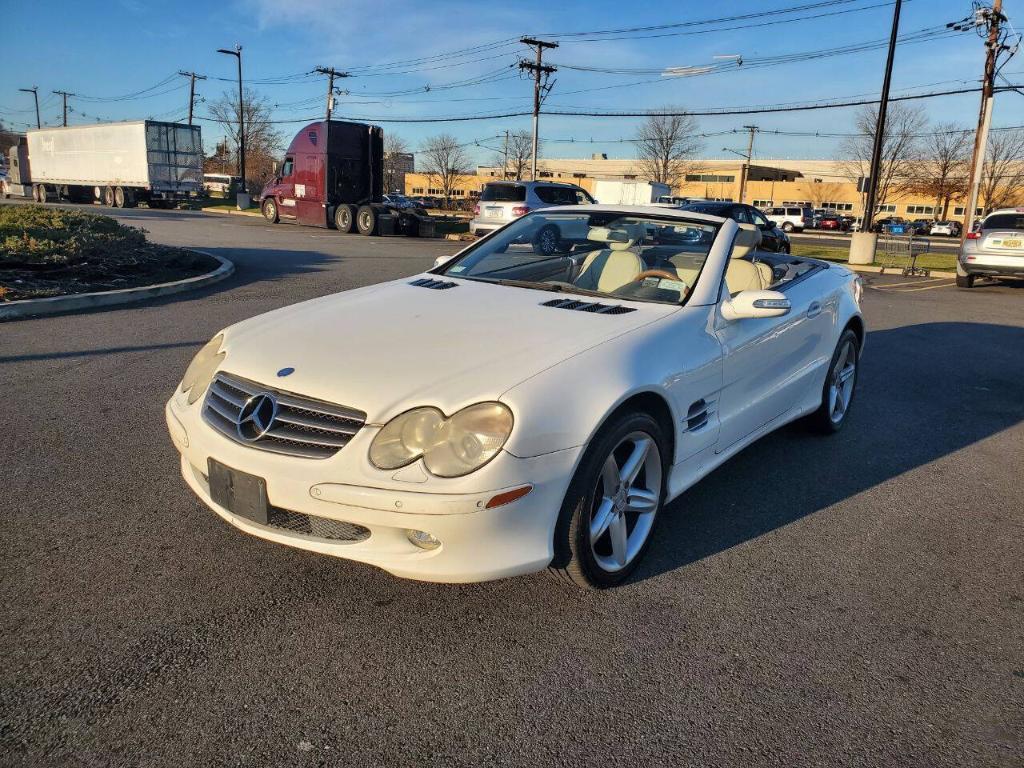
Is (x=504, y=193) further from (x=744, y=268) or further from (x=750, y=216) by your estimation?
(x=744, y=268)

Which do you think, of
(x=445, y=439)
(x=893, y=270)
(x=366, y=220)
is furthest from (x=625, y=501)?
(x=366, y=220)

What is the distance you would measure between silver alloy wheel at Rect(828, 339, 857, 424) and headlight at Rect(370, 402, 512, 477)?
325cm

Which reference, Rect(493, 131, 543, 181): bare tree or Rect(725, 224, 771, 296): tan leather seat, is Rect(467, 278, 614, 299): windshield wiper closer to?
Rect(725, 224, 771, 296): tan leather seat

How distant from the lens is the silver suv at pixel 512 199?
68.7ft

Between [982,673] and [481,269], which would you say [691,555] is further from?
[481,269]

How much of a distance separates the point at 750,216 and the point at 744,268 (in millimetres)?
16110

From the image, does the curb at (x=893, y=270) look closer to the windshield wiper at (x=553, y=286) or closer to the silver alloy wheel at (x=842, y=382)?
the silver alloy wheel at (x=842, y=382)

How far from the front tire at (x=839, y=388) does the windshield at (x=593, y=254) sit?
1505mm

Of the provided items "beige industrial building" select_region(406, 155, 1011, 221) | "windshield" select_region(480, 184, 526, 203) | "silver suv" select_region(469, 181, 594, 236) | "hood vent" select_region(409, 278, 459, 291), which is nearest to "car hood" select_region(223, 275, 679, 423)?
"hood vent" select_region(409, 278, 459, 291)

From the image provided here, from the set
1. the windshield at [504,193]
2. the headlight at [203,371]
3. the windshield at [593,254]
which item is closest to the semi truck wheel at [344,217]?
the windshield at [504,193]

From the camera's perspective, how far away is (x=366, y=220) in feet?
80.8

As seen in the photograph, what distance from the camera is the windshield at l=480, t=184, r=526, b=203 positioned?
21.1 meters

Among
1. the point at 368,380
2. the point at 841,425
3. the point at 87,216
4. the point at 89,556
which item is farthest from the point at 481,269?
the point at 87,216

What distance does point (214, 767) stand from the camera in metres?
2.09
